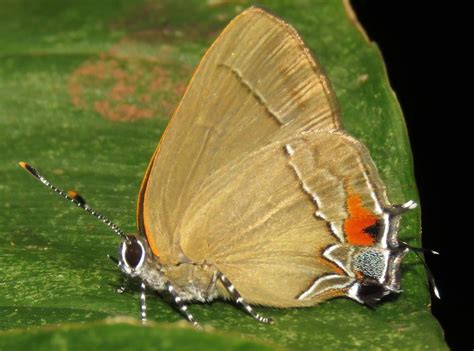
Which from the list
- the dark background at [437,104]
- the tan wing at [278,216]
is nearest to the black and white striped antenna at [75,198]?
the tan wing at [278,216]

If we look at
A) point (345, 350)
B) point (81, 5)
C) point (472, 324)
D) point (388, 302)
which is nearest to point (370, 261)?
point (388, 302)

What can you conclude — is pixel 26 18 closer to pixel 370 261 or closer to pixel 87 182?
pixel 87 182

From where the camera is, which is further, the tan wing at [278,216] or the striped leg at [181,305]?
the tan wing at [278,216]

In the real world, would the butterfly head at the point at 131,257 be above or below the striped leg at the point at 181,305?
above

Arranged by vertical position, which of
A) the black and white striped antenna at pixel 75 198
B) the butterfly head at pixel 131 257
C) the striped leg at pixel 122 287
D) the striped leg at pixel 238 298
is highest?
the black and white striped antenna at pixel 75 198

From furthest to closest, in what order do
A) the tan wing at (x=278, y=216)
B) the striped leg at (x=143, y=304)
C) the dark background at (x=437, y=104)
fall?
the dark background at (x=437, y=104) → the tan wing at (x=278, y=216) → the striped leg at (x=143, y=304)

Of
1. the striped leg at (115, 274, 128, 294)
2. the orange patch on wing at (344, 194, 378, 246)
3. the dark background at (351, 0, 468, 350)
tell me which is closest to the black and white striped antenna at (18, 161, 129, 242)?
the striped leg at (115, 274, 128, 294)

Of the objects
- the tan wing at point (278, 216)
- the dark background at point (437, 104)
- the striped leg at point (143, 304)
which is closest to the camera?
the striped leg at point (143, 304)

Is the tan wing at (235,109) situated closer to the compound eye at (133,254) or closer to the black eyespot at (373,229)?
the compound eye at (133,254)

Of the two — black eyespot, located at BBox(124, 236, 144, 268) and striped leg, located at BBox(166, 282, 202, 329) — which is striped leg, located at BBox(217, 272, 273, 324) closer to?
striped leg, located at BBox(166, 282, 202, 329)
